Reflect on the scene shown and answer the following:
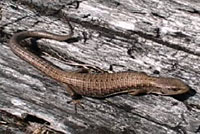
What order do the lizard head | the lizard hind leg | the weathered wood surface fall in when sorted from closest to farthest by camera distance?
the weathered wood surface < the lizard head < the lizard hind leg

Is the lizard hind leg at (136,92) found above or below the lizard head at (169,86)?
below

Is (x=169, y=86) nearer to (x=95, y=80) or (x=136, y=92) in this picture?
(x=136, y=92)

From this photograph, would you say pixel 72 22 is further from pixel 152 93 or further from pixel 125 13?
pixel 152 93

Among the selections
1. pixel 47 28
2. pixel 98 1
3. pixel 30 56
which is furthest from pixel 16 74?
pixel 98 1

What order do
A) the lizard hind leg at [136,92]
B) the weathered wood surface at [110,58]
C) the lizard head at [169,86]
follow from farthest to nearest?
1. the lizard hind leg at [136,92]
2. the lizard head at [169,86]
3. the weathered wood surface at [110,58]

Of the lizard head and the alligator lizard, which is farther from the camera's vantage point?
the alligator lizard

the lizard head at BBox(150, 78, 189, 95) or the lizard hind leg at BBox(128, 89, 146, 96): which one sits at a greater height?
the lizard head at BBox(150, 78, 189, 95)

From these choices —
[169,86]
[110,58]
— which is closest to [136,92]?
[169,86]

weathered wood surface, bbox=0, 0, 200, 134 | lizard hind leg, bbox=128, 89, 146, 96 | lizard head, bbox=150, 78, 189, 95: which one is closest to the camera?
weathered wood surface, bbox=0, 0, 200, 134
